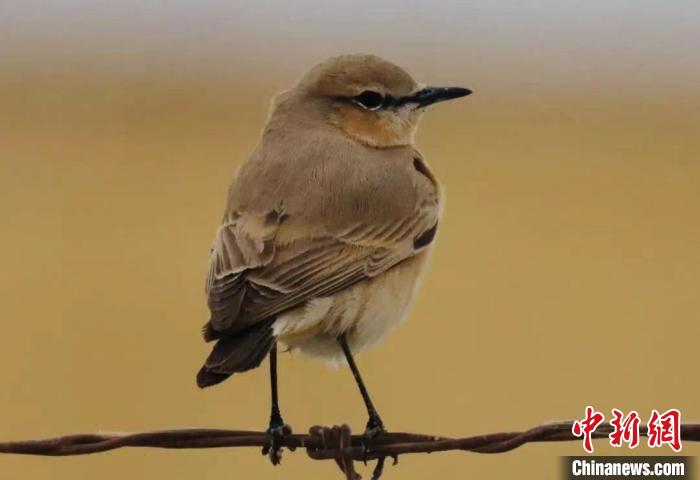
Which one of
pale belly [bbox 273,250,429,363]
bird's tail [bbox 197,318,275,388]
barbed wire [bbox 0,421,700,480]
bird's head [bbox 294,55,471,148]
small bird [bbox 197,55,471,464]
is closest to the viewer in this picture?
barbed wire [bbox 0,421,700,480]

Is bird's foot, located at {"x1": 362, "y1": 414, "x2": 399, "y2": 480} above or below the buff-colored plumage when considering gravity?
below

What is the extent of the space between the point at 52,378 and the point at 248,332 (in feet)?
19.4

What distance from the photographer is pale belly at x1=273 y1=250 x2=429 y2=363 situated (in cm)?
531

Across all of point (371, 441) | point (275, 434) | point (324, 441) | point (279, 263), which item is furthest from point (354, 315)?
point (324, 441)

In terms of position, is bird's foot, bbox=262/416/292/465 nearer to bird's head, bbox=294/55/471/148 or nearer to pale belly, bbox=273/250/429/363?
pale belly, bbox=273/250/429/363

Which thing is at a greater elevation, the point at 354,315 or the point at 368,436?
the point at 354,315

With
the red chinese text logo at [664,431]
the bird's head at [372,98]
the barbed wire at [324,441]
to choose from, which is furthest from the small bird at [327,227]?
the red chinese text logo at [664,431]

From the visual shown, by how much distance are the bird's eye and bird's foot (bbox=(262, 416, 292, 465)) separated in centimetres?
159

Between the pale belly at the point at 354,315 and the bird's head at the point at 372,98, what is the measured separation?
0.74 meters

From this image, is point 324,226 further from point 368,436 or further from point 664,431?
point 664,431

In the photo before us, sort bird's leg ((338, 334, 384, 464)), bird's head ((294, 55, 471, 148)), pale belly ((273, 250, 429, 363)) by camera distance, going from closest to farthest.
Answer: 1. bird's leg ((338, 334, 384, 464))
2. pale belly ((273, 250, 429, 363))
3. bird's head ((294, 55, 471, 148))

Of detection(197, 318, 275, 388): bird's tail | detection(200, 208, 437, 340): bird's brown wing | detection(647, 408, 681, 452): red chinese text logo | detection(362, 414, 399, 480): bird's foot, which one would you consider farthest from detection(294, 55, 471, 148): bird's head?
detection(647, 408, 681, 452): red chinese text logo

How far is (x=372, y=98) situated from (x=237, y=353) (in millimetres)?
1838

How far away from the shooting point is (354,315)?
5488mm
